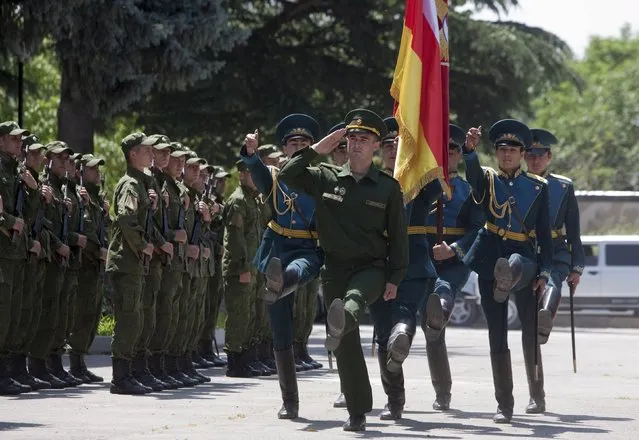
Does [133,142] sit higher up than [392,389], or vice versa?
[133,142]

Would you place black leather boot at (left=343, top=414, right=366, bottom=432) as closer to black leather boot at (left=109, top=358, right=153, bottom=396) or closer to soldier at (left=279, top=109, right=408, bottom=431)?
soldier at (left=279, top=109, right=408, bottom=431)

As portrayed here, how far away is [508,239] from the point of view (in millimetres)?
12062

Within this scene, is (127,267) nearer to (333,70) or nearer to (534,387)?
(534,387)

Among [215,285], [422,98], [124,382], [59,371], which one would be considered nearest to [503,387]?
[422,98]

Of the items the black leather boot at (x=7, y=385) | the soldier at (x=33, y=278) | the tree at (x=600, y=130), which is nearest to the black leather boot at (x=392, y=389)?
the black leather boot at (x=7, y=385)

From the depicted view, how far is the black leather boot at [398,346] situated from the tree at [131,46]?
36.8 ft

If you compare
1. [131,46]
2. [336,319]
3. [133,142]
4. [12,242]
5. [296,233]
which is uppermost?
[131,46]

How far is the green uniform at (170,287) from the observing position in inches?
572

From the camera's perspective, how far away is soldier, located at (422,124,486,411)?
12453mm

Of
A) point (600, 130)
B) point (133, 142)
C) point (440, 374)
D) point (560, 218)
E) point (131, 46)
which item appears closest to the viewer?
point (440, 374)

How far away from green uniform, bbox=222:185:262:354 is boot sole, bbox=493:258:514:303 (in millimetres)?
5064

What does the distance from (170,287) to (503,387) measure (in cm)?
386

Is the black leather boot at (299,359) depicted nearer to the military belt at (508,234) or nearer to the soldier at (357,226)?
the military belt at (508,234)

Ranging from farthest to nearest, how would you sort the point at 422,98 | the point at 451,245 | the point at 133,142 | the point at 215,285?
the point at 215,285 → the point at 133,142 → the point at 422,98 → the point at 451,245
